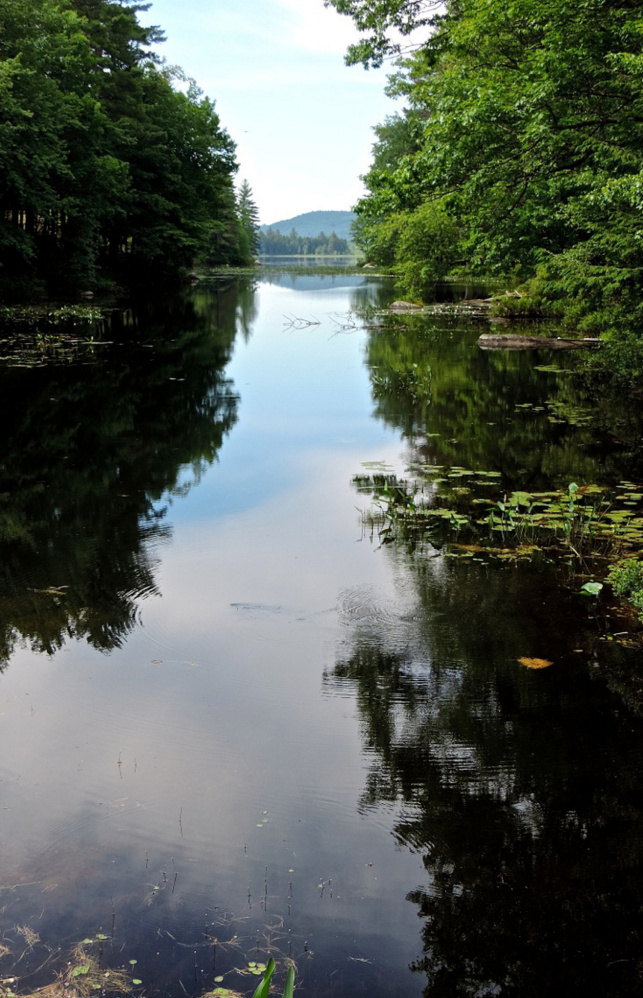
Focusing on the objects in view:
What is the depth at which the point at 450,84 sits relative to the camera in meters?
14.8

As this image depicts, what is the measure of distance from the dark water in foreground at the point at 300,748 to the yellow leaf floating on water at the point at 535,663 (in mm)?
75

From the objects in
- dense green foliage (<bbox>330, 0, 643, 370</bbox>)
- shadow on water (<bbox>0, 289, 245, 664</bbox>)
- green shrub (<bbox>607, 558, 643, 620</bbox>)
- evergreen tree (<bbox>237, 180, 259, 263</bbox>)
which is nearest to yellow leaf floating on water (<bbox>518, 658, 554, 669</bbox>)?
green shrub (<bbox>607, 558, 643, 620</bbox>)

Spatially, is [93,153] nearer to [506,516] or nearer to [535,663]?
[506,516]

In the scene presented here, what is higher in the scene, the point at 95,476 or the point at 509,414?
the point at 509,414

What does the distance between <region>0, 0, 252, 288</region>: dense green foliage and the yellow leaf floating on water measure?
92.0 ft

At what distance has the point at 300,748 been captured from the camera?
181 inches

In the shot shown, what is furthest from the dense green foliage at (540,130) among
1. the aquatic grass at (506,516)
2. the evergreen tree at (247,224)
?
the evergreen tree at (247,224)

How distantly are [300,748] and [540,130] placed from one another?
10830 millimetres

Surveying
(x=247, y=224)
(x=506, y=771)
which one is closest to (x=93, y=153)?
(x=506, y=771)

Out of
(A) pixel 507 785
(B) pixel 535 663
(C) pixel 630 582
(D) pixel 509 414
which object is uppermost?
(D) pixel 509 414

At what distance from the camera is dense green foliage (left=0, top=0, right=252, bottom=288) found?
30.1m

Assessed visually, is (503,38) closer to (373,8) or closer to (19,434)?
(373,8)

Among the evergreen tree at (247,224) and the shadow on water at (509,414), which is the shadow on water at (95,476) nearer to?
the shadow on water at (509,414)

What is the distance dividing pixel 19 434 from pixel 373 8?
10673 mm
